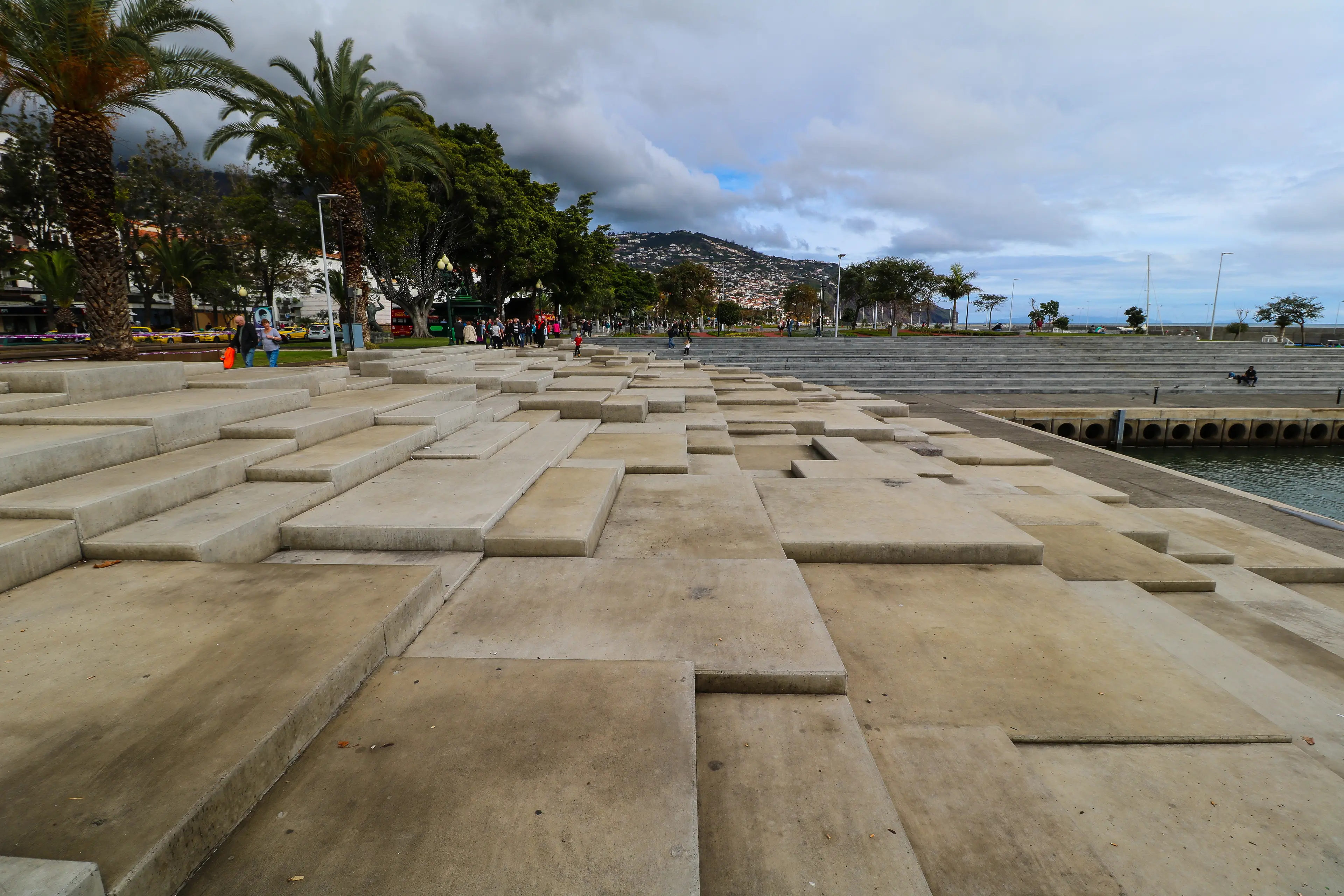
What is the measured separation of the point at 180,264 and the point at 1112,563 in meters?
51.6

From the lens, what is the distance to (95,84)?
430 inches

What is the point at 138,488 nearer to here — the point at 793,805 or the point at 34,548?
the point at 34,548

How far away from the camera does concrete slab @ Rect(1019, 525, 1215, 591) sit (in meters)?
4.05

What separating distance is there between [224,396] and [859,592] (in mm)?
6354

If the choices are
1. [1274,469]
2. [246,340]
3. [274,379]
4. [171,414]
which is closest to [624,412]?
[274,379]

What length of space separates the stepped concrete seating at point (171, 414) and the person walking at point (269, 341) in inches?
258

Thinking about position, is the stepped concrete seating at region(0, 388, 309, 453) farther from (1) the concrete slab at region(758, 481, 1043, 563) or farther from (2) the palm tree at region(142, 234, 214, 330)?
(2) the palm tree at region(142, 234, 214, 330)

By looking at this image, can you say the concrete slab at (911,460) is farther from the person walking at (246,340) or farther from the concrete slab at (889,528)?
the person walking at (246,340)

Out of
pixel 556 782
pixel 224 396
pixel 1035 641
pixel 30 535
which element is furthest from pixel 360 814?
pixel 224 396

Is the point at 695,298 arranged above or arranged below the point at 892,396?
above

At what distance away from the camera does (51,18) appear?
10203 mm

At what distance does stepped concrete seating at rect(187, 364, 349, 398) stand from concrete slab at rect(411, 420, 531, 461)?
2331 mm

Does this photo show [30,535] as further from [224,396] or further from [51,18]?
[51,18]

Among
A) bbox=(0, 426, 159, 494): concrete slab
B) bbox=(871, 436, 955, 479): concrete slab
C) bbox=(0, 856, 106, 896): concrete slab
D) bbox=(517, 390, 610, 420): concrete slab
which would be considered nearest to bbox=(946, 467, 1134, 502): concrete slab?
bbox=(871, 436, 955, 479): concrete slab
